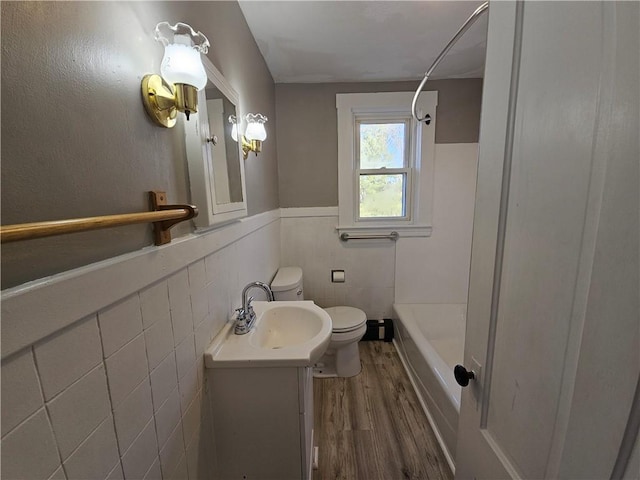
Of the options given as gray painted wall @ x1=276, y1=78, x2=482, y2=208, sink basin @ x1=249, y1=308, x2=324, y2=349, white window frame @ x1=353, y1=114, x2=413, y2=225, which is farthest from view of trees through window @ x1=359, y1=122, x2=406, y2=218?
sink basin @ x1=249, y1=308, x2=324, y2=349

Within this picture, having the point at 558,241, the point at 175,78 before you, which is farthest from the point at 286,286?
the point at 558,241

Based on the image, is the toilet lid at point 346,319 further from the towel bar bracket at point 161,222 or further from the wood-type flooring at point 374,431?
the towel bar bracket at point 161,222

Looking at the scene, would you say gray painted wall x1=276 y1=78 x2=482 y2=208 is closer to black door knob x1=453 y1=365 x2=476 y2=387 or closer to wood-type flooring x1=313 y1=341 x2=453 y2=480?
wood-type flooring x1=313 y1=341 x2=453 y2=480

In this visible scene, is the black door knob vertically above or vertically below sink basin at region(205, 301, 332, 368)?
above

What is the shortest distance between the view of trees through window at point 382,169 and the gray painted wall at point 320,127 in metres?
0.28

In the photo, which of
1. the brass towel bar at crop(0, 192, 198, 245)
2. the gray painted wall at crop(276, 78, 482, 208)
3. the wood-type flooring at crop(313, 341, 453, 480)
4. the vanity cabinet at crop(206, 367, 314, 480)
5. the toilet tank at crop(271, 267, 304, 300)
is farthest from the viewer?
the gray painted wall at crop(276, 78, 482, 208)

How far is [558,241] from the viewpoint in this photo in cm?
44

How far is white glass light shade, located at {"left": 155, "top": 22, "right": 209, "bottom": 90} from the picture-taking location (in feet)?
2.11

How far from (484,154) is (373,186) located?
6.07 feet

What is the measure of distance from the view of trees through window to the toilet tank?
0.89 metres

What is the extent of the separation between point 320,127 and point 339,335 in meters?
1.77

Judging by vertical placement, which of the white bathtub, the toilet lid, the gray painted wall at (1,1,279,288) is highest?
the gray painted wall at (1,1,279,288)

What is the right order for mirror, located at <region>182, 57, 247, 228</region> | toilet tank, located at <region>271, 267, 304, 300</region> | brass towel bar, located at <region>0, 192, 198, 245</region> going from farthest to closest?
1. toilet tank, located at <region>271, 267, 304, 300</region>
2. mirror, located at <region>182, 57, 247, 228</region>
3. brass towel bar, located at <region>0, 192, 198, 245</region>

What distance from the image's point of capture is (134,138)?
0.61 m
